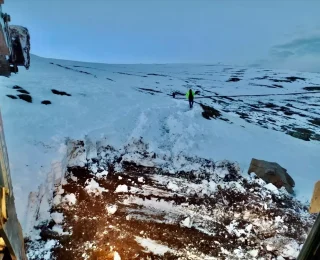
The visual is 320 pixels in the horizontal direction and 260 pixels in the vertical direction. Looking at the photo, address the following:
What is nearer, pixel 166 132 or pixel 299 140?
pixel 166 132

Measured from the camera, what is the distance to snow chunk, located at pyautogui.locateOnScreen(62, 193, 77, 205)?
28.5 feet

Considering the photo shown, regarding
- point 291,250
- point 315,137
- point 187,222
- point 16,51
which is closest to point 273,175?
point 291,250

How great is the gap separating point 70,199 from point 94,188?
1.03m

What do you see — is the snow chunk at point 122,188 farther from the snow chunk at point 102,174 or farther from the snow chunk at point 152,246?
the snow chunk at point 152,246

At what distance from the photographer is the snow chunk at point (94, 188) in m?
9.38

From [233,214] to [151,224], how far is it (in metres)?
2.83

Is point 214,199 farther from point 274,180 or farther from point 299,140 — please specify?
point 299,140

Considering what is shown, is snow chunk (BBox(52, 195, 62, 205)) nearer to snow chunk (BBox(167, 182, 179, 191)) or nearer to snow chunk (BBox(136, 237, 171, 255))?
snow chunk (BBox(136, 237, 171, 255))

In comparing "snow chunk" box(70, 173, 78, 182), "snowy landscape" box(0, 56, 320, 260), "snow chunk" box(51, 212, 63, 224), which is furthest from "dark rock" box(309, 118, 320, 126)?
"snow chunk" box(51, 212, 63, 224)

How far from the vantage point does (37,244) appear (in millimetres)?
6934

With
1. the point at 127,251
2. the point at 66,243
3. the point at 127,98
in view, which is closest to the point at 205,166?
the point at 127,251

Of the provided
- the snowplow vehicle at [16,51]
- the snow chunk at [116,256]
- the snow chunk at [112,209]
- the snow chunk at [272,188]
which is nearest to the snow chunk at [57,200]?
the snow chunk at [112,209]

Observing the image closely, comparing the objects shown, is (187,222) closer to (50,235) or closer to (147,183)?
(147,183)

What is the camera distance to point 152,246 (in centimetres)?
725
